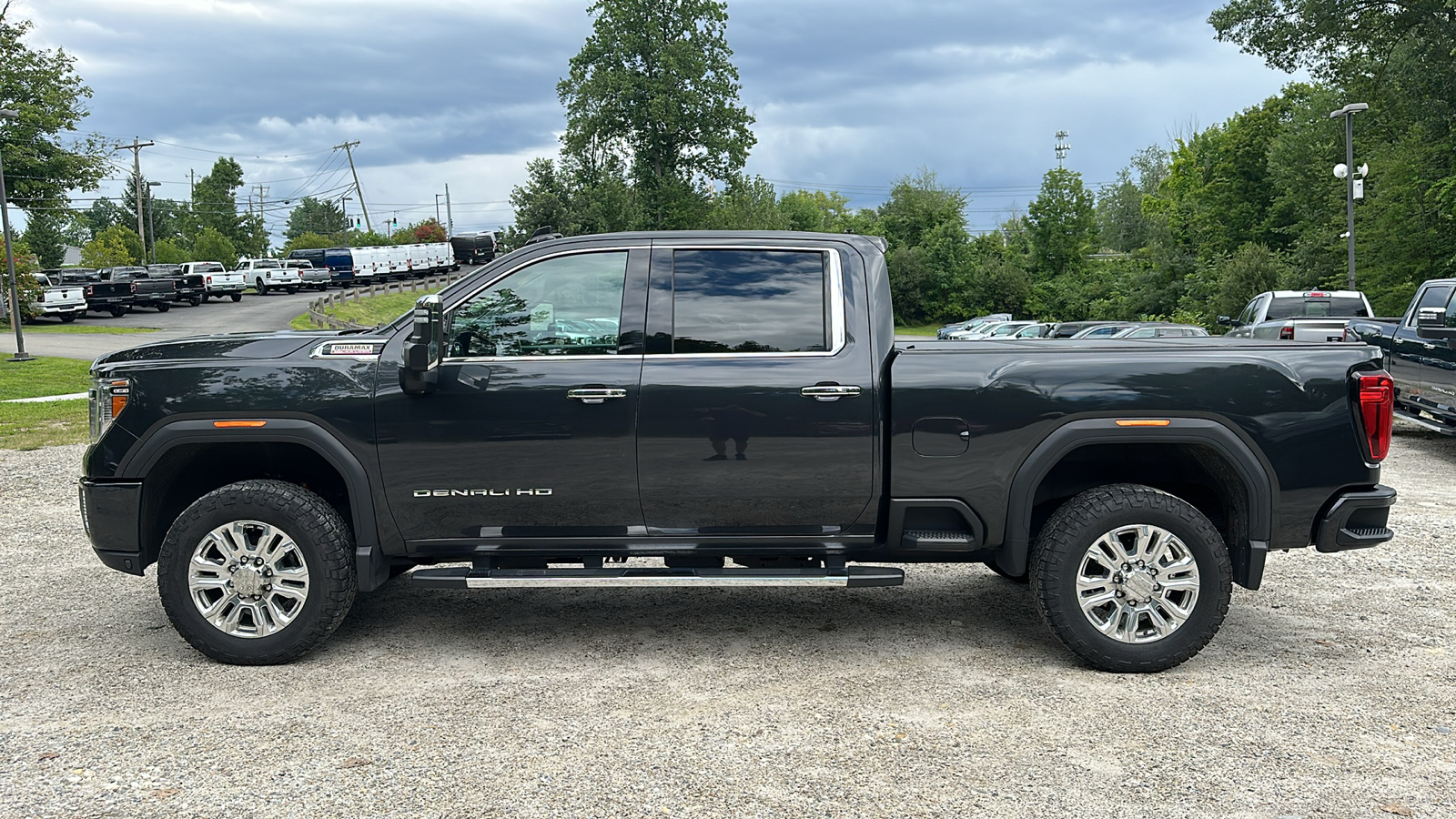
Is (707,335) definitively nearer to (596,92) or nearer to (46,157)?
(46,157)

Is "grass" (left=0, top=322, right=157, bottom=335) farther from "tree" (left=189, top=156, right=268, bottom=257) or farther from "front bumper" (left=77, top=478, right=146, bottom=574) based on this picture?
"tree" (left=189, top=156, right=268, bottom=257)

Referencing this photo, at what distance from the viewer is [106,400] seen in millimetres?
5152

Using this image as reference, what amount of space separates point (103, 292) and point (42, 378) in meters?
21.4

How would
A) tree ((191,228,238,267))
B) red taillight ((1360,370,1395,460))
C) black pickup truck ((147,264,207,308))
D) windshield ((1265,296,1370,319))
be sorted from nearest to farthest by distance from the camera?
red taillight ((1360,370,1395,460)) → windshield ((1265,296,1370,319)) → black pickup truck ((147,264,207,308)) → tree ((191,228,238,267))

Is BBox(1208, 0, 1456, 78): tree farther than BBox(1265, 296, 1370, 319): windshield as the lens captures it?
Yes

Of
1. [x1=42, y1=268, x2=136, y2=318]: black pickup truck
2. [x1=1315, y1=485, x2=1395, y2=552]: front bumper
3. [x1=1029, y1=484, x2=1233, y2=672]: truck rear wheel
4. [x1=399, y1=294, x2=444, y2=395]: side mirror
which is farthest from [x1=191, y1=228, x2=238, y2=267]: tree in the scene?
[x1=1315, y1=485, x2=1395, y2=552]: front bumper

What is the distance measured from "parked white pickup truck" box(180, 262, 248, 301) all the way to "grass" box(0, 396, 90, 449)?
31.8m

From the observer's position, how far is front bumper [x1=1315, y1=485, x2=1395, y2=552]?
492 centimetres

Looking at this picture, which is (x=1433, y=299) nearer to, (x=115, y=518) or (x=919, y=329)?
(x=115, y=518)

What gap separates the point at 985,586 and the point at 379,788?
4.00m

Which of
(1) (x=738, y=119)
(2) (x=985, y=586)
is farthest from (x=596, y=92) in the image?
(2) (x=985, y=586)

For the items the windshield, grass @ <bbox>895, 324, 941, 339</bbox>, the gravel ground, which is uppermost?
the windshield

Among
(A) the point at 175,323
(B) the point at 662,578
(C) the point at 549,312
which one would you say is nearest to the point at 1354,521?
(B) the point at 662,578

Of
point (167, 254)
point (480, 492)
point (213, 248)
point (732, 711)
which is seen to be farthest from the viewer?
point (213, 248)
